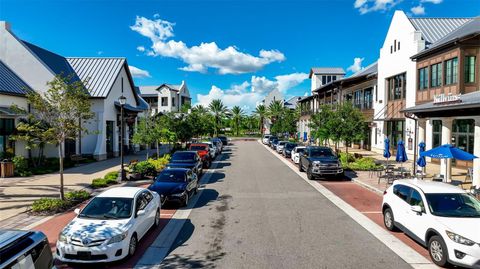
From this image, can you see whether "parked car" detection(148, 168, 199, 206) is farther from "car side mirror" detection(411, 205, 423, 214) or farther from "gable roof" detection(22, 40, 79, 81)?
"gable roof" detection(22, 40, 79, 81)

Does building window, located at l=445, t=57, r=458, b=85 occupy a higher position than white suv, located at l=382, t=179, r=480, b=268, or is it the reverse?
building window, located at l=445, t=57, r=458, b=85

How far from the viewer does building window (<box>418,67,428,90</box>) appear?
25980mm

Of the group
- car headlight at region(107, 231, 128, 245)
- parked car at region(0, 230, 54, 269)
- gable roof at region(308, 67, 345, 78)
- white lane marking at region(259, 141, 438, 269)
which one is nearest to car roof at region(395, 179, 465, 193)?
white lane marking at region(259, 141, 438, 269)

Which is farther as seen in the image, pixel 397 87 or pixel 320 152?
pixel 397 87

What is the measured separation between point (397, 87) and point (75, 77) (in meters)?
30.9

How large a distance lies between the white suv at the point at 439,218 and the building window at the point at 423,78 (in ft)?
61.2

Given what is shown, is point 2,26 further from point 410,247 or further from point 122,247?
point 410,247

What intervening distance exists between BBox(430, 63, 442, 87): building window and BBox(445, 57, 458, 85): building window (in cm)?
71

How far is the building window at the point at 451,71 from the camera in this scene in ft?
72.9

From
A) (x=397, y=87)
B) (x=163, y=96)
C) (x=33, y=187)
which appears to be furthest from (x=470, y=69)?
(x=163, y=96)

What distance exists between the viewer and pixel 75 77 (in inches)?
1275

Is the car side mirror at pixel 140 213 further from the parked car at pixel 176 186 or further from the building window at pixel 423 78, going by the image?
the building window at pixel 423 78

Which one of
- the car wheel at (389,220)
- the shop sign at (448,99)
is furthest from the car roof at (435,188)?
the shop sign at (448,99)

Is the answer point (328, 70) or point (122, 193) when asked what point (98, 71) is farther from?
point (328, 70)
